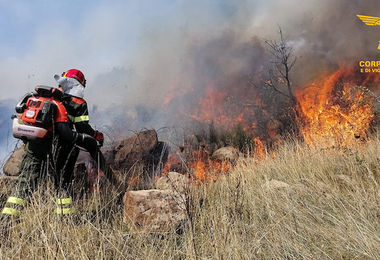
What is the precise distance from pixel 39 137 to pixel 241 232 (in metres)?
2.74

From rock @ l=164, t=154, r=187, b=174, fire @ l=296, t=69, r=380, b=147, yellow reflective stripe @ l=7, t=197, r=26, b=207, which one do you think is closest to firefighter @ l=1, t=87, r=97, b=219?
yellow reflective stripe @ l=7, t=197, r=26, b=207

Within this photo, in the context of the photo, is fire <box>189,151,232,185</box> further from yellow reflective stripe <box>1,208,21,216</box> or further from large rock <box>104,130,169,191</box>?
yellow reflective stripe <box>1,208,21,216</box>

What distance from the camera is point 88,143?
3277 millimetres

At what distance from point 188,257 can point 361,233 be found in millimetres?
1405

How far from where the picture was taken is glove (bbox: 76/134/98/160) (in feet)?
10.5

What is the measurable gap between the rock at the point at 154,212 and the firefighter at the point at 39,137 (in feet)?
2.57

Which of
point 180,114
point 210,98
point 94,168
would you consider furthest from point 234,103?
point 94,168

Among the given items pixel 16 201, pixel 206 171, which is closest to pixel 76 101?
pixel 16 201

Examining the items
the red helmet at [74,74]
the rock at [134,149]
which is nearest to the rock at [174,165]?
the rock at [134,149]

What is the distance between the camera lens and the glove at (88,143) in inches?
125

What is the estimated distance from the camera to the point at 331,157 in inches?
185

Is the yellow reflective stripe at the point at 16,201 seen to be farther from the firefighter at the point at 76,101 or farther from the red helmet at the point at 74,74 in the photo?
the red helmet at the point at 74,74

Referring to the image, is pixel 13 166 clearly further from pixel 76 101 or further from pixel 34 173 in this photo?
pixel 76 101

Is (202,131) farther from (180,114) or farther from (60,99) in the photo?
(60,99)
